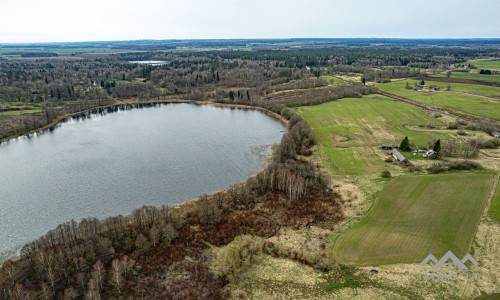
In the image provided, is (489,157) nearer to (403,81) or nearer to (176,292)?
(176,292)

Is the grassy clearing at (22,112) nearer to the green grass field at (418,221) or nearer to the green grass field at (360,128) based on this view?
the green grass field at (360,128)

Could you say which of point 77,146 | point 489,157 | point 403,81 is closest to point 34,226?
point 77,146

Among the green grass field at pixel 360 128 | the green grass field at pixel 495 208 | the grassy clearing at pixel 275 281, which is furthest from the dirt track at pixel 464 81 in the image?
the grassy clearing at pixel 275 281

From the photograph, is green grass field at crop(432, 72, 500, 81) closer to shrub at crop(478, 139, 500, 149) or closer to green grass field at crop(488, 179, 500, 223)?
shrub at crop(478, 139, 500, 149)

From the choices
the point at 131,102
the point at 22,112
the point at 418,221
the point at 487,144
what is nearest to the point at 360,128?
the point at 487,144

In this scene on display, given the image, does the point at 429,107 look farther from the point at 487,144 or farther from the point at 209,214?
the point at 209,214

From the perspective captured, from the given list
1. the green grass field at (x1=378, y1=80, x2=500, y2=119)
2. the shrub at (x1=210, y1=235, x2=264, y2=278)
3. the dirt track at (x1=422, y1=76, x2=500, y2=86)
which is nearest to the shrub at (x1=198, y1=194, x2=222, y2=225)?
the shrub at (x1=210, y1=235, x2=264, y2=278)
